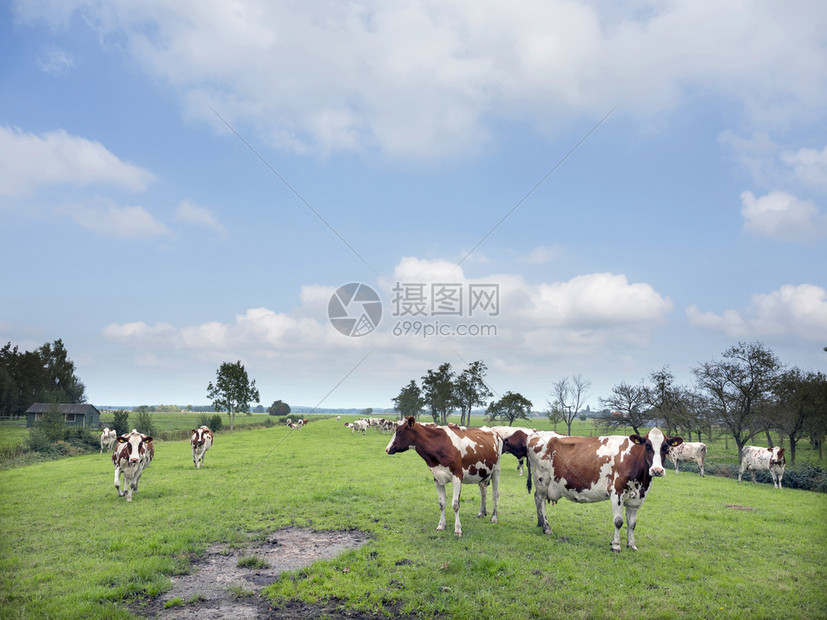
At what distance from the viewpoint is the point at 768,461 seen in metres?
26.5

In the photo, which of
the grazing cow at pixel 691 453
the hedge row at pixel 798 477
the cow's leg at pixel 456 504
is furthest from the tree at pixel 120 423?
the hedge row at pixel 798 477

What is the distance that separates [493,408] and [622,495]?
191ft

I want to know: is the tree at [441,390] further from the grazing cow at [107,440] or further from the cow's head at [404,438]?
the cow's head at [404,438]

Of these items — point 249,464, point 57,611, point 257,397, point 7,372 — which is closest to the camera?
point 57,611

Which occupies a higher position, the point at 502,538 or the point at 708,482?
the point at 502,538

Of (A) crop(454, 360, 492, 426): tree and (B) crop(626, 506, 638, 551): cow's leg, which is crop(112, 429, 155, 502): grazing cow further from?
(A) crop(454, 360, 492, 426): tree

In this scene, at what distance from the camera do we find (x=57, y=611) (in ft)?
23.3

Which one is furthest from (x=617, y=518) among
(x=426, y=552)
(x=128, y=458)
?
(x=128, y=458)

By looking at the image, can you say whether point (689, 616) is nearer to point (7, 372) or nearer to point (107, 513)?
point (107, 513)

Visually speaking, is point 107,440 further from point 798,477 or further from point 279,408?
point 279,408

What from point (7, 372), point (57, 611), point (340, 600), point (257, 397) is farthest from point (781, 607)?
point (257, 397)

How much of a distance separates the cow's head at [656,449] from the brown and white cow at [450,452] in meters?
4.38

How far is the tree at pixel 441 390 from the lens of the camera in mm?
68938

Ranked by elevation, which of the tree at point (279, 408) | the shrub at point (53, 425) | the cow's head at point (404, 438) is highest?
the cow's head at point (404, 438)
